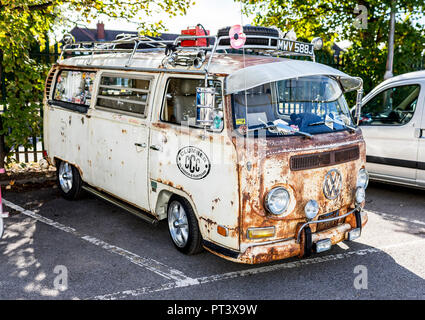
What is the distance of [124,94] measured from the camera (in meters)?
5.36

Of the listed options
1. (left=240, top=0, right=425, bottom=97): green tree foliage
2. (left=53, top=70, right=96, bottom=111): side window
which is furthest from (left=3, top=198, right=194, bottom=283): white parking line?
(left=240, top=0, right=425, bottom=97): green tree foliage

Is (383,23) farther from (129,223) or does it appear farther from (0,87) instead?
(0,87)

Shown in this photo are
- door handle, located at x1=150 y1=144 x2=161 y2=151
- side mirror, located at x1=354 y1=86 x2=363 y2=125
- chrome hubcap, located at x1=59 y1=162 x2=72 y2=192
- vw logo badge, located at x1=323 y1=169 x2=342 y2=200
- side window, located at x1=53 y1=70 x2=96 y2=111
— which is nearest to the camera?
vw logo badge, located at x1=323 y1=169 x2=342 y2=200

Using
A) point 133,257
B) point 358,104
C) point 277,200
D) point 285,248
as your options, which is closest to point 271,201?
point 277,200

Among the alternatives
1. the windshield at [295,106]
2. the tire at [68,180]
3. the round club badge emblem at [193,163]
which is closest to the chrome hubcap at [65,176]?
the tire at [68,180]

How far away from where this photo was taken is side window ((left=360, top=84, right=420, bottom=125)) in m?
6.85

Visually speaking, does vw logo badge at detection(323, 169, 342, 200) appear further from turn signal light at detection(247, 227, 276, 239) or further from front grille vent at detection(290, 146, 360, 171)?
turn signal light at detection(247, 227, 276, 239)

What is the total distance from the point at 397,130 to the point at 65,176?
5.44m

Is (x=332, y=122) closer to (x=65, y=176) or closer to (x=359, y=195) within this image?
(x=359, y=195)

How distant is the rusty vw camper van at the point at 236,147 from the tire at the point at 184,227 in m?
0.01

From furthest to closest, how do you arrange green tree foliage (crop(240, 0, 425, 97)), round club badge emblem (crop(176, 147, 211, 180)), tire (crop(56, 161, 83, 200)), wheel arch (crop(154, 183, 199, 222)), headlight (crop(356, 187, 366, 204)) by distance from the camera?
green tree foliage (crop(240, 0, 425, 97)), tire (crop(56, 161, 83, 200)), headlight (crop(356, 187, 366, 204)), wheel arch (crop(154, 183, 199, 222)), round club badge emblem (crop(176, 147, 211, 180))
